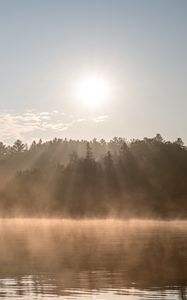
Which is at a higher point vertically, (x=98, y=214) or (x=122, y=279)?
(x=98, y=214)

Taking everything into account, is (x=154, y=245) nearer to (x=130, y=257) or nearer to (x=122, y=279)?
(x=130, y=257)

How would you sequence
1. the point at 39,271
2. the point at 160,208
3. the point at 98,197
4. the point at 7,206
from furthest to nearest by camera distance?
1. the point at 7,206
2. the point at 98,197
3. the point at 160,208
4. the point at 39,271

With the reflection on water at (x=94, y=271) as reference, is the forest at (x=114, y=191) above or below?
above

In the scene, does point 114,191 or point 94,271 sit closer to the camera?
point 94,271

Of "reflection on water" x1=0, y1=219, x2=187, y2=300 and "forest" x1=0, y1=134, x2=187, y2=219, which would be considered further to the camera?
"forest" x1=0, y1=134, x2=187, y2=219

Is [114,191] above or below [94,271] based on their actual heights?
above

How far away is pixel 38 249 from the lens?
195 ft

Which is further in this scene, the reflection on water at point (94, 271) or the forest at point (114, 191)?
the forest at point (114, 191)

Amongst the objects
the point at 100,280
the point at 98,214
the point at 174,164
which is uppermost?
the point at 174,164

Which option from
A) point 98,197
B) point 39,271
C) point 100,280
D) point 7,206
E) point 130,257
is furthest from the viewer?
point 7,206

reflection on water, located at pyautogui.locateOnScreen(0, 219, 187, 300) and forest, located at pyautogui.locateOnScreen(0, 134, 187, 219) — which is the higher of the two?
forest, located at pyautogui.locateOnScreen(0, 134, 187, 219)

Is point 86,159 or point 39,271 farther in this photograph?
point 86,159

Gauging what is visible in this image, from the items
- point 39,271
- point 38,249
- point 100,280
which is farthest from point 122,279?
point 38,249

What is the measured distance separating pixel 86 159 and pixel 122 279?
15806cm
